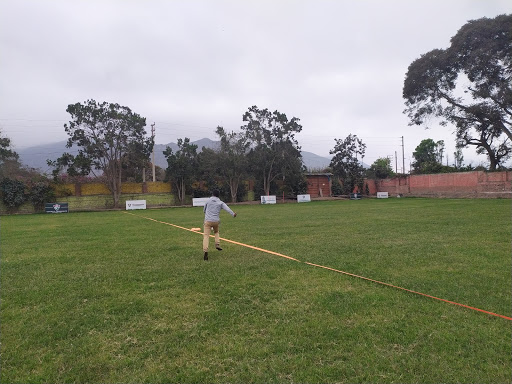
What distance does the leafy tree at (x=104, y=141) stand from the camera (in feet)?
101

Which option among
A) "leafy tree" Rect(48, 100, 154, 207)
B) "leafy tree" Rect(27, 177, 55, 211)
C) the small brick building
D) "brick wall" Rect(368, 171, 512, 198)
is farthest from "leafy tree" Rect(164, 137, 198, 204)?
"brick wall" Rect(368, 171, 512, 198)

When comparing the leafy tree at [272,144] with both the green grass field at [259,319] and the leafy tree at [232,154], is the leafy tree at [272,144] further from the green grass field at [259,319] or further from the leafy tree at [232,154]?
the green grass field at [259,319]

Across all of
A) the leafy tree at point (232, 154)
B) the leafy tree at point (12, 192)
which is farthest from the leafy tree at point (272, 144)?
the leafy tree at point (12, 192)

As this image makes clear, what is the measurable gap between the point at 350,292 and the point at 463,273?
215 cm

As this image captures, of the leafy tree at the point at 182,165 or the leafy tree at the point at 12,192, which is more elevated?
the leafy tree at the point at 182,165

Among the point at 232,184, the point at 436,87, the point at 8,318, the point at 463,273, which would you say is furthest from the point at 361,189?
the point at 8,318

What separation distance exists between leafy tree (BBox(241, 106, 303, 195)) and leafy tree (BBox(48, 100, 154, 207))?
1136 cm

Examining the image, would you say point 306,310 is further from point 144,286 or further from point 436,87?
point 436,87

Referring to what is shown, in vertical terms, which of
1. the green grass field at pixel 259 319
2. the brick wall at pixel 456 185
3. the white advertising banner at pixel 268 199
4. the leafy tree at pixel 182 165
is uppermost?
the leafy tree at pixel 182 165

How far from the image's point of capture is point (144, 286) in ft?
16.4

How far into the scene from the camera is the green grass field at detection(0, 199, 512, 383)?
2.68m

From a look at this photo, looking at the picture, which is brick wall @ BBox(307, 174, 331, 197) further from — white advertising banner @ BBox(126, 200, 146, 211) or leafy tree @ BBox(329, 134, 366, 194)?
white advertising banner @ BBox(126, 200, 146, 211)

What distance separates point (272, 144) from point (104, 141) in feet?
57.4

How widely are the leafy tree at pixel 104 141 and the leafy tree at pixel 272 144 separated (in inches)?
447
